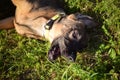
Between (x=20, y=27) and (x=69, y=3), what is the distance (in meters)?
0.83

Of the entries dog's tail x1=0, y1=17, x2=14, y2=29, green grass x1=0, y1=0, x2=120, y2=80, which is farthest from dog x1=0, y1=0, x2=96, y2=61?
green grass x1=0, y1=0, x2=120, y2=80

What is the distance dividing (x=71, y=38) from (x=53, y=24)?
0.39 meters

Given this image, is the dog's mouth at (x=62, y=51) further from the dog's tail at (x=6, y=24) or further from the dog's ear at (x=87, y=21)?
the dog's tail at (x=6, y=24)

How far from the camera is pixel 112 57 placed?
13.0 feet

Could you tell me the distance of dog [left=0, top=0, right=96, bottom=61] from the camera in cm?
387

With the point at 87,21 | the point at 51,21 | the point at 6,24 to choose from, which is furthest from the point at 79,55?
the point at 6,24

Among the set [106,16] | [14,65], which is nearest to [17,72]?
[14,65]

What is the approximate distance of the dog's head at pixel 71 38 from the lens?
3811 mm

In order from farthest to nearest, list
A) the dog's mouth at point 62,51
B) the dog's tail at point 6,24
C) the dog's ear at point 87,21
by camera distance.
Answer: the dog's tail at point 6,24 → the dog's ear at point 87,21 → the dog's mouth at point 62,51

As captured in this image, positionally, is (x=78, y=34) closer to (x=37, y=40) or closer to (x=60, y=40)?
(x=60, y=40)

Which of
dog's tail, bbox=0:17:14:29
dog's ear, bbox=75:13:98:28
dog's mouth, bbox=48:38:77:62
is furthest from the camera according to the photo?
dog's tail, bbox=0:17:14:29

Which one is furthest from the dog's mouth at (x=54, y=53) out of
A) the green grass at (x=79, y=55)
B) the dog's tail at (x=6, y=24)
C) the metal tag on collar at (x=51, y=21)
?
the dog's tail at (x=6, y=24)

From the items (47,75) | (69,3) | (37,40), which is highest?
(69,3)

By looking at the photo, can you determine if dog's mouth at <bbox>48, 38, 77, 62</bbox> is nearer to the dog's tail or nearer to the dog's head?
the dog's head
